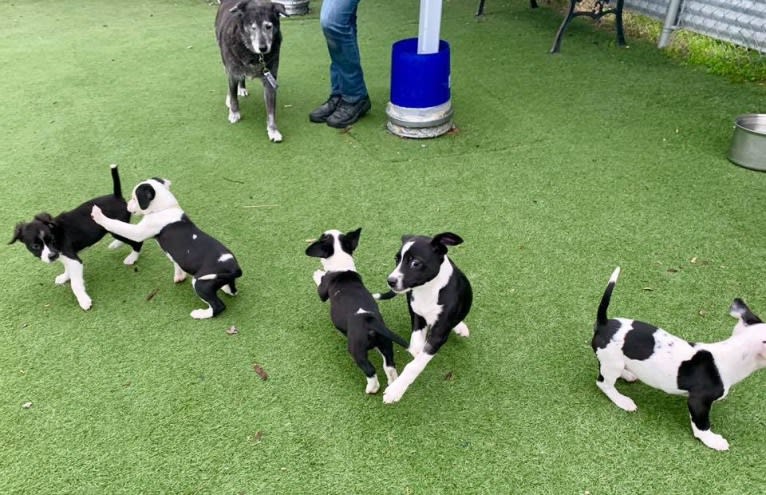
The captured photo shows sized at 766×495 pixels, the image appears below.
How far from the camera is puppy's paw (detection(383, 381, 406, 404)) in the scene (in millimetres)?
2451

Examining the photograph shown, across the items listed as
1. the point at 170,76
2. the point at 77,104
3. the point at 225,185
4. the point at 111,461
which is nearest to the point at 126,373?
the point at 111,461

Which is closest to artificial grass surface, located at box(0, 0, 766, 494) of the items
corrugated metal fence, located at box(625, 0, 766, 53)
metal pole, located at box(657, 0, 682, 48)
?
metal pole, located at box(657, 0, 682, 48)

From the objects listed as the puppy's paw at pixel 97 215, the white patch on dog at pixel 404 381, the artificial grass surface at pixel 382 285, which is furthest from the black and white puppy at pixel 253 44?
the white patch on dog at pixel 404 381

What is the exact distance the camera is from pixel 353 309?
2.51 metres

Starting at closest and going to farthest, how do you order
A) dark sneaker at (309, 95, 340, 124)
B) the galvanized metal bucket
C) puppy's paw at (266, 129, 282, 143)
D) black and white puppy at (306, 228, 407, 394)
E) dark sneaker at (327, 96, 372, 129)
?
black and white puppy at (306, 228, 407, 394), the galvanized metal bucket, puppy's paw at (266, 129, 282, 143), dark sneaker at (327, 96, 372, 129), dark sneaker at (309, 95, 340, 124)

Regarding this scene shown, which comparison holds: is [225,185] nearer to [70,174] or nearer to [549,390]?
[70,174]

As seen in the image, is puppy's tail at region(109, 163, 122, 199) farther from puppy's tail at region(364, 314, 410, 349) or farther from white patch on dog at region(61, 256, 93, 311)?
puppy's tail at region(364, 314, 410, 349)

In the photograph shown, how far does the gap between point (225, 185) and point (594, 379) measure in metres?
2.84

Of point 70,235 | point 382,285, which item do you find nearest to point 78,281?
point 70,235

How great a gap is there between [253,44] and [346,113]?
95cm

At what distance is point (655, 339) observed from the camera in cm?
222

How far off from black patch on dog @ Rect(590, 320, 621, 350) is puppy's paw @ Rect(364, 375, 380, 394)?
3.08ft

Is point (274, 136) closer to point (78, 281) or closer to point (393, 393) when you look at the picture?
point (78, 281)

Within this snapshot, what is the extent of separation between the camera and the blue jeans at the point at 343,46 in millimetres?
4539
